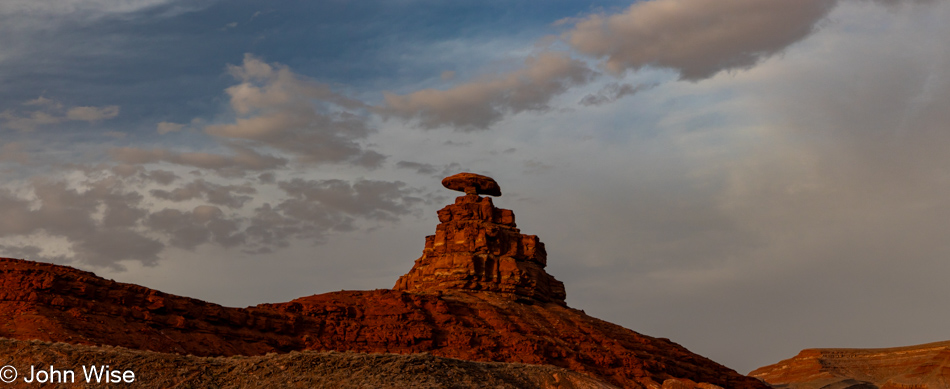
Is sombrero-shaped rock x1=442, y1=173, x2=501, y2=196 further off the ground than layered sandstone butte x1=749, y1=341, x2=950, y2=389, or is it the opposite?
sombrero-shaped rock x1=442, y1=173, x2=501, y2=196

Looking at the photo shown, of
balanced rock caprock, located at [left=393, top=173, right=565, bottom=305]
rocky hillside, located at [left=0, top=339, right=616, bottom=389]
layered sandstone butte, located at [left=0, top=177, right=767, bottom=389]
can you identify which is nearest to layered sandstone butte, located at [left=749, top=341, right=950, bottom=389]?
layered sandstone butte, located at [left=0, top=177, right=767, bottom=389]

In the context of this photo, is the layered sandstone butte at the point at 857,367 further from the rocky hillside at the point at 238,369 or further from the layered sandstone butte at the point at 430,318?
the rocky hillside at the point at 238,369

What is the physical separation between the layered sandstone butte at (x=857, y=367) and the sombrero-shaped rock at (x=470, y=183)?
58543 mm

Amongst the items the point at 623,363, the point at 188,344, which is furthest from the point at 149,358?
the point at 623,363

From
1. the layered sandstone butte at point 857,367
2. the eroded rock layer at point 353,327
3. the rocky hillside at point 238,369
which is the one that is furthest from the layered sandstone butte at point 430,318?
the layered sandstone butte at point 857,367

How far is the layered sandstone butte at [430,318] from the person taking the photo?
4453 centimetres

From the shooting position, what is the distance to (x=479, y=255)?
248 ft

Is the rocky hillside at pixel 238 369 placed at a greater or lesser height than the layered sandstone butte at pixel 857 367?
lesser

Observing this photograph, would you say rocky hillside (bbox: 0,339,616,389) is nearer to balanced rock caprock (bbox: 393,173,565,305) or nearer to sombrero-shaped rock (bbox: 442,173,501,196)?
balanced rock caprock (bbox: 393,173,565,305)

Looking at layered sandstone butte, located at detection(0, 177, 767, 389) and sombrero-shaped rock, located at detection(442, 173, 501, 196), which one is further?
sombrero-shaped rock, located at detection(442, 173, 501, 196)

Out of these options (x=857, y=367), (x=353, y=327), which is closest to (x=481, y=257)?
(x=353, y=327)

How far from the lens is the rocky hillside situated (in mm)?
33000

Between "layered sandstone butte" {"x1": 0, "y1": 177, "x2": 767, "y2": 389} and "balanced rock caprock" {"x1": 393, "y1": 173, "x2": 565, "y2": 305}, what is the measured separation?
106 millimetres

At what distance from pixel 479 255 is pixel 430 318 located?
50.0 feet
